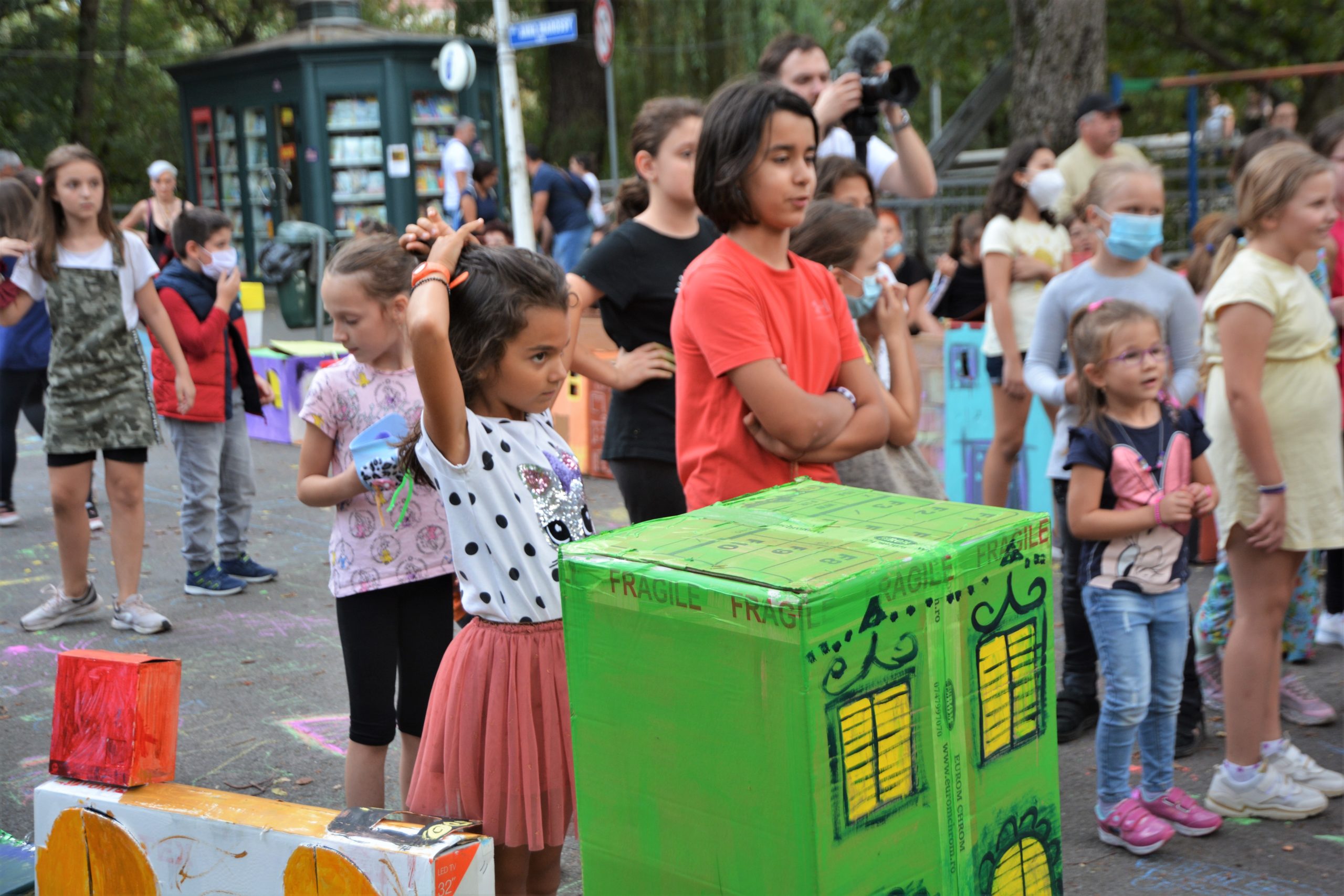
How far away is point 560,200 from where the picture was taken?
536 inches

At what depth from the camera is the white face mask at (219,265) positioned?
5824 mm

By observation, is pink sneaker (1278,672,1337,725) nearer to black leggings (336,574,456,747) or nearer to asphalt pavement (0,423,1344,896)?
asphalt pavement (0,423,1344,896)

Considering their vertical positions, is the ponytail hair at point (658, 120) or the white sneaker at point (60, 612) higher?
the ponytail hair at point (658, 120)

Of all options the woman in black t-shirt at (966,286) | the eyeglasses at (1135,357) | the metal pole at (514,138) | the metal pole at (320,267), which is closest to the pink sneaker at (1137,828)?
the eyeglasses at (1135,357)

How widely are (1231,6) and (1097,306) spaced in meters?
17.8

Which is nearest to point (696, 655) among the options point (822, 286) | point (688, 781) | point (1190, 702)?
point (688, 781)

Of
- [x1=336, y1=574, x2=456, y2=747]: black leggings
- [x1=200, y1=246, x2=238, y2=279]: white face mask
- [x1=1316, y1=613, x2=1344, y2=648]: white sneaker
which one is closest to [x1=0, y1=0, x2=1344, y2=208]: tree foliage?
[x1=1316, y1=613, x2=1344, y2=648]: white sneaker

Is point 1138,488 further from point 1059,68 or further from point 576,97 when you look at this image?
point 576,97

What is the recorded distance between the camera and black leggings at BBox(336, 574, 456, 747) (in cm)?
296

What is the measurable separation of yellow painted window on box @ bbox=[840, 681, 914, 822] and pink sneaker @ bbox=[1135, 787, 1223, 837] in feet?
6.47

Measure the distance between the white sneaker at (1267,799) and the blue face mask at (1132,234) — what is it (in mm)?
1536

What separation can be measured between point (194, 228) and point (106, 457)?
3.87ft

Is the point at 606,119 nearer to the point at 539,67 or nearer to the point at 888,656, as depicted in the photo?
the point at 539,67

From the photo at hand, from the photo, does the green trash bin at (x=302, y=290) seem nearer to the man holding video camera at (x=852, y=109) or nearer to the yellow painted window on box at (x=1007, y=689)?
the man holding video camera at (x=852, y=109)
